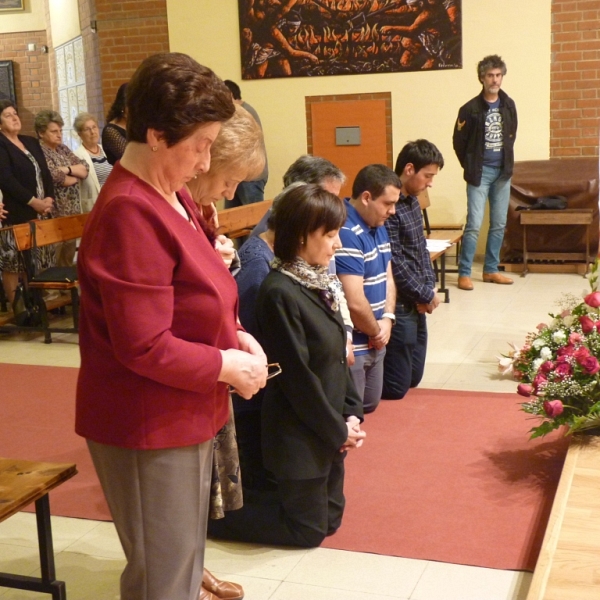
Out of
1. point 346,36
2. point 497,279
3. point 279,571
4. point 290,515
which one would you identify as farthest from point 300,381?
point 346,36

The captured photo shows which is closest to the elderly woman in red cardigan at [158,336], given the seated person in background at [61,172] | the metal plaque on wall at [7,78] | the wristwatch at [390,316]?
the wristwatch at [390,316]

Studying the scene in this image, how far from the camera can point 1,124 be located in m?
6.80

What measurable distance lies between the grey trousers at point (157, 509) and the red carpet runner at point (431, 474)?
1.30m

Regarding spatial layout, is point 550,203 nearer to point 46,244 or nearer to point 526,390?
point 46,244

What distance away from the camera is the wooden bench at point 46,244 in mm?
6129

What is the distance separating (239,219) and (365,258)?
334cm

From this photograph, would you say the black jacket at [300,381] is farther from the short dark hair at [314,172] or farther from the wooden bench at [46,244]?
the wooden bench at [46,244]

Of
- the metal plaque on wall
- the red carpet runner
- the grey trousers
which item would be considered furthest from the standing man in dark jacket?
the metal plaque on wall

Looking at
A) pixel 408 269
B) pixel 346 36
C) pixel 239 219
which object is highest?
pixel 346 36

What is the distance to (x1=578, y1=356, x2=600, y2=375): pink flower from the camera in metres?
3.33

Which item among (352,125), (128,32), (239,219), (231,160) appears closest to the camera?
(231,160)

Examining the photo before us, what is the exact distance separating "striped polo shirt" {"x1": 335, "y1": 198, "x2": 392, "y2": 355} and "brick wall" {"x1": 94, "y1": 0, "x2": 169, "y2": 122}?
635 cm

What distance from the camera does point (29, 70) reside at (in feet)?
44.6

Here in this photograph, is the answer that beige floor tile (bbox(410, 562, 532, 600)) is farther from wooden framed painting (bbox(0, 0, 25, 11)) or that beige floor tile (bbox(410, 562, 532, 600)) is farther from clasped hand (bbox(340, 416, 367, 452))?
wooden framed painting (bbox(0, 0, 25, 11))
